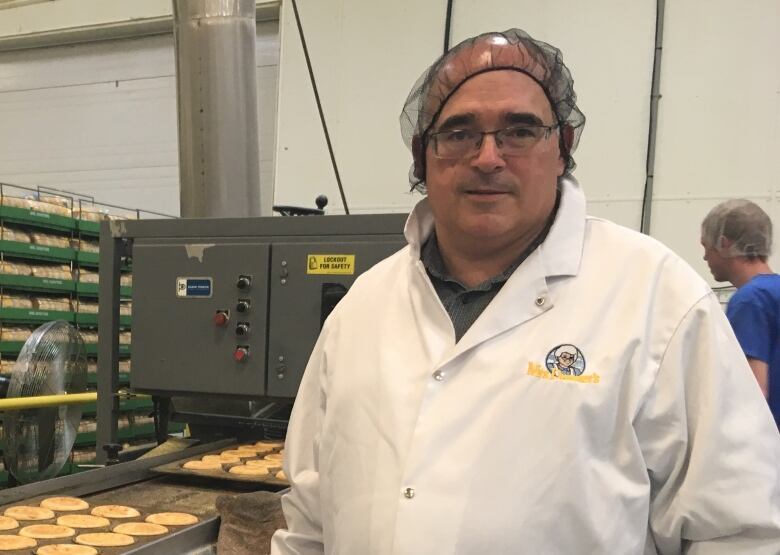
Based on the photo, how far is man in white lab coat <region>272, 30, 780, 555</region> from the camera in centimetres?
99

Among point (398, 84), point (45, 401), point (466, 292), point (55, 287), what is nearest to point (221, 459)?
point (45, 401)

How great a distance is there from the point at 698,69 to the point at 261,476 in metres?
3.29

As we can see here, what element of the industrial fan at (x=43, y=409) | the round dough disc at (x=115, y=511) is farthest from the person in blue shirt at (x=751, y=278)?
the industrial fan at (x=43, y=409)

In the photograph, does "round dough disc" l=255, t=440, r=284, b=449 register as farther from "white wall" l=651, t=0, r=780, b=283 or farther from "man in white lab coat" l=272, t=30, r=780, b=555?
"white wall" l=651, t=0, r=780, b=283

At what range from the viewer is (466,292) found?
3.98 ft

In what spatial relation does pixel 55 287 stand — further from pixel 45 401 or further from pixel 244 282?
pixel 244 282

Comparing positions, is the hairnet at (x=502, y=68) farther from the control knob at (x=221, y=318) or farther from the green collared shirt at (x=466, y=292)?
the control knob at (x=221, y=318)

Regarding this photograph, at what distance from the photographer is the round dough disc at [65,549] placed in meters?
1.67

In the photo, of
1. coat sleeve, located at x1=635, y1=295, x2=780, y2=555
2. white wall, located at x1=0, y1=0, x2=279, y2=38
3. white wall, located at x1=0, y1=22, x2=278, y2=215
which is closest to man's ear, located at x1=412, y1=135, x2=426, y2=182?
coat sleeve, located at x1=635, y1=295, x2=780, y2=555

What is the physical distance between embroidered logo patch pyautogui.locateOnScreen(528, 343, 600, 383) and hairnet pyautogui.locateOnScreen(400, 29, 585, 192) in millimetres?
384

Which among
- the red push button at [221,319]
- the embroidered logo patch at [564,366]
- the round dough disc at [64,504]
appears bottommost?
the round dough disc at [64,504]

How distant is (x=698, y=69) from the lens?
13.2ft

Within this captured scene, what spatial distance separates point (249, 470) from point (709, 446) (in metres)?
1.66

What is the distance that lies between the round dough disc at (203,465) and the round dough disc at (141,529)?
46 cm
